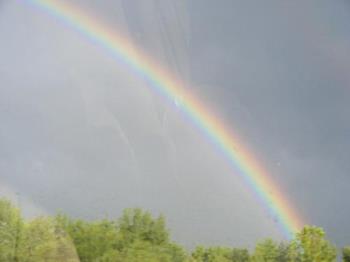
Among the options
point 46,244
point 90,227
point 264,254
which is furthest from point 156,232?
point 46,244

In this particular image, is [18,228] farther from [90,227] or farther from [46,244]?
[90,227]

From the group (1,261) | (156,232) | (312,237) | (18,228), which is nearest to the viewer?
(1,261)

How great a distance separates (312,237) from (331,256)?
327 centimetres

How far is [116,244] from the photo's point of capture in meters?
55.8

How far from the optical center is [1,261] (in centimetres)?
3781

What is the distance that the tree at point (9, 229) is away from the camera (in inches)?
1547

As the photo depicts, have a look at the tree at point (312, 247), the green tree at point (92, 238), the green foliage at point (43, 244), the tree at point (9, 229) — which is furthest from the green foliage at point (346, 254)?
the tree at point (9, 229)

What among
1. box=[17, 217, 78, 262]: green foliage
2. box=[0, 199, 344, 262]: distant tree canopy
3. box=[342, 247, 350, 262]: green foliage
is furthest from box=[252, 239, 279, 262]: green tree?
box=[17, 217, 78, 262]: green foliage

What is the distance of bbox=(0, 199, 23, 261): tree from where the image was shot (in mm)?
39281

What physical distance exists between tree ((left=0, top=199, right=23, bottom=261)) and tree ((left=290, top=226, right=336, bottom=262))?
90.5 feet

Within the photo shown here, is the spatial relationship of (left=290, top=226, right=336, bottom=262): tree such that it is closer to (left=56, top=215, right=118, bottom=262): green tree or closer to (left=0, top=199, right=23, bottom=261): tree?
(left=56, top=215, right=118, bottom=262): green tree

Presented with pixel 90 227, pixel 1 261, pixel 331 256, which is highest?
pixel 90 227

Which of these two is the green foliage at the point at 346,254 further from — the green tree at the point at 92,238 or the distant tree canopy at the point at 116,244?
the green tree at the point at 92,238

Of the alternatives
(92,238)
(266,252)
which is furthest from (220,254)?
(92,238)
